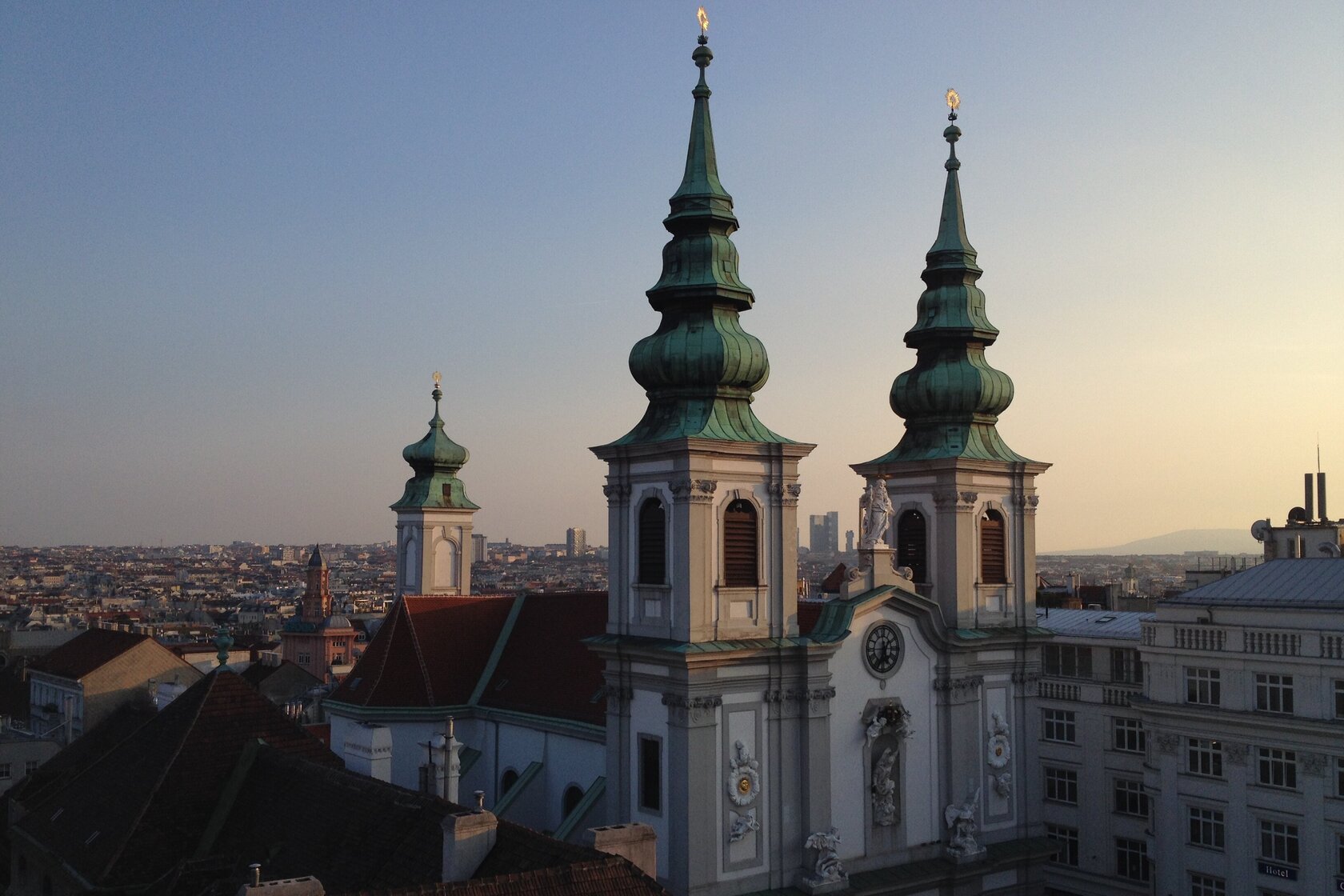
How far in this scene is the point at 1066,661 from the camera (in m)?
45.9

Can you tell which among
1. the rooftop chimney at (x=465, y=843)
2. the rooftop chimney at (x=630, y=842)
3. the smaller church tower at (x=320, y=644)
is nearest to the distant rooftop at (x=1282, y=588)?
the rooftop chimney at (x=630, y=842)

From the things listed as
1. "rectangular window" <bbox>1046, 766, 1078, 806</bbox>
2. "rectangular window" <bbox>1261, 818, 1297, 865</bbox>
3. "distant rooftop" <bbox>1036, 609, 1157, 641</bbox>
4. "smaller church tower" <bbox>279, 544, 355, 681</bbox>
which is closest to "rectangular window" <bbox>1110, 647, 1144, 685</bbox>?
"distant rooftop" <bbox>1036, 609, 1157, 641</bbox>

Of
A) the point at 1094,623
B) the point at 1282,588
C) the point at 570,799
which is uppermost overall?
the point at 1282,588

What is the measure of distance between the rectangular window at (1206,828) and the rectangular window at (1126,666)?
5.71 meters

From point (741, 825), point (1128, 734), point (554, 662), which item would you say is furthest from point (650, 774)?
point (1128, 734)

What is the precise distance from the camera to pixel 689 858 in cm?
2722

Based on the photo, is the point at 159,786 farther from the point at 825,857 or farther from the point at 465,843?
the point at 825,857

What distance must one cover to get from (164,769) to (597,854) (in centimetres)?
1221

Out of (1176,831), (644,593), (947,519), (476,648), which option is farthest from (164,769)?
(1176,831)

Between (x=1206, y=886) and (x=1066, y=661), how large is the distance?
385 inches

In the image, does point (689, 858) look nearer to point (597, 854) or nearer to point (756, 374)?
point (597, 854)

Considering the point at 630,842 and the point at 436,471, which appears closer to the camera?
the point at 630,842

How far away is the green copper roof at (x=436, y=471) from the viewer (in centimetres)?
5422

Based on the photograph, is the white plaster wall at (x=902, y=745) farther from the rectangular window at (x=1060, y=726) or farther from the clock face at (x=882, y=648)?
the rectangular window at (x=1060, y=726)
